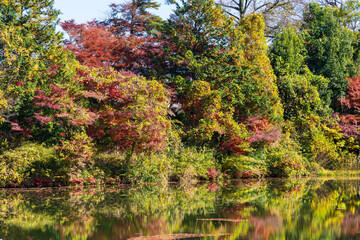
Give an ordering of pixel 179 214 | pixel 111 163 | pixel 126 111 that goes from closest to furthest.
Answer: pixel 179 214 → pixel 126 111 → pixel 111 163

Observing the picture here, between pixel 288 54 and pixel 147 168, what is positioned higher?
pixel 288 54

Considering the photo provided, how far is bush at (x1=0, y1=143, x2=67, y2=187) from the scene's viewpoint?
16.4 metres

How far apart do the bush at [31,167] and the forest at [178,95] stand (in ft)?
0.15

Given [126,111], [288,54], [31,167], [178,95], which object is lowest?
[31,167]

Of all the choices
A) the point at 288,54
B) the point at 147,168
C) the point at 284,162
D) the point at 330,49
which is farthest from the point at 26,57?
the point at 330,49

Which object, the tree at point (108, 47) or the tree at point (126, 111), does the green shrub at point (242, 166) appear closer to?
the tree at point (126, 111)

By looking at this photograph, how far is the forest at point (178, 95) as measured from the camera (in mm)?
17402

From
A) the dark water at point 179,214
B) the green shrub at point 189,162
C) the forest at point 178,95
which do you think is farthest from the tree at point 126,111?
the dark water at point 179,214

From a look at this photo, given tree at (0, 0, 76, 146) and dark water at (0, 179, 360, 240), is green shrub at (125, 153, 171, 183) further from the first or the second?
tree at (0, 0, 76, 146)

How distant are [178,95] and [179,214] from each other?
1266 centimetres

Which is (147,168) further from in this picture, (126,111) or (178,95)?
(178,95)

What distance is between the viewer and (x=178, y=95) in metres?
22.8

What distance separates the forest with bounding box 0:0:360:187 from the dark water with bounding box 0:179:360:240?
2.97 m

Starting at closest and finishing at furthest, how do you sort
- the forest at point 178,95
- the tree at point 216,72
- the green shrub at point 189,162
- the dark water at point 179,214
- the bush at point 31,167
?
the dark water at point 179,214 < the bush at point 31,167 < the forest at point 178,95 < the green shrub at point 189,162 < the tree at point 216,72
